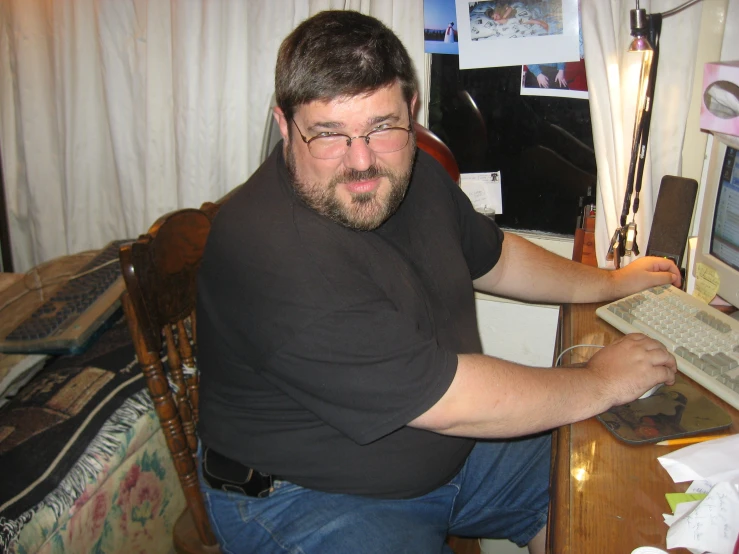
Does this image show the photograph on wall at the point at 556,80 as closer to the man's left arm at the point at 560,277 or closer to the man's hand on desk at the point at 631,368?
the man's left arm at the point at 560,277

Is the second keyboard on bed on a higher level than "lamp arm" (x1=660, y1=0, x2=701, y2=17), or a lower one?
lower

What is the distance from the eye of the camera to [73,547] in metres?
1.27

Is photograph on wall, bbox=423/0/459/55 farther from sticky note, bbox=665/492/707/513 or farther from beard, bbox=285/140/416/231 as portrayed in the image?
sticky note, bbox=665/492/707/513

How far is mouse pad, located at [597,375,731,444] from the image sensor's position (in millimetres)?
954

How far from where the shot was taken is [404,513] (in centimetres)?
112

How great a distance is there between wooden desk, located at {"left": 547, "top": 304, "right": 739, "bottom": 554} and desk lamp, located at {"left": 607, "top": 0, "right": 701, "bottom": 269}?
53 centimetres

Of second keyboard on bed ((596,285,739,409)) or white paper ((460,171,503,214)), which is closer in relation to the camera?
second keyboard on bed ((596,285,739,409))

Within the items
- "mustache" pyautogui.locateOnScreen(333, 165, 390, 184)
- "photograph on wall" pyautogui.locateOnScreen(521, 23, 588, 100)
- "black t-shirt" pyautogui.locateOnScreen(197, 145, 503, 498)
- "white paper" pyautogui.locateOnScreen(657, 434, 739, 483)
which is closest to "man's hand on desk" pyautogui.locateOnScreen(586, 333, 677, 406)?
"white paper" pyautogui.locateOnScreen(657, 434, 739, 483)

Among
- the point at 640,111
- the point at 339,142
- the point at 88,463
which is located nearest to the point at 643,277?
the point at 640,111

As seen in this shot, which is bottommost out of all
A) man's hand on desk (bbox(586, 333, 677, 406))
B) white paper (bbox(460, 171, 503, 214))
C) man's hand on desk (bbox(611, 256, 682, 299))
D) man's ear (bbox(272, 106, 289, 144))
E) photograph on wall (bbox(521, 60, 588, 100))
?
man's hand on desk (bbox(586, 333, 677, 406))

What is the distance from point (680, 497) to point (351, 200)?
652 mm

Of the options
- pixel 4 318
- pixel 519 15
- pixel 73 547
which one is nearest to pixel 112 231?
pixel 4 318

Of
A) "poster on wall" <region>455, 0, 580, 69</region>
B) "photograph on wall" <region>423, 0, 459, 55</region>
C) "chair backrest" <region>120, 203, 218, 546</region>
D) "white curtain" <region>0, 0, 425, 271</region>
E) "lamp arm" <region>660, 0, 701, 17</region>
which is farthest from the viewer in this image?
"white curtain" <region>0, 0, 425, 271</region>

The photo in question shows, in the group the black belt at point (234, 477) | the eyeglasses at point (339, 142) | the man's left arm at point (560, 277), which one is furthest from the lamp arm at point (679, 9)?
the black belt at point (234, 477)
